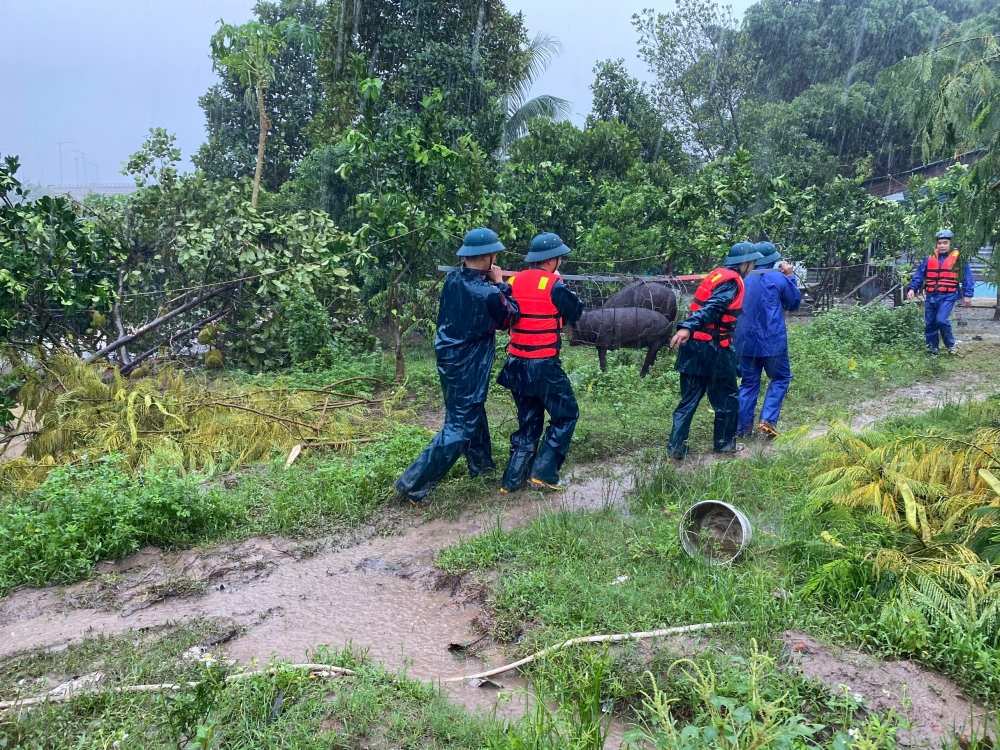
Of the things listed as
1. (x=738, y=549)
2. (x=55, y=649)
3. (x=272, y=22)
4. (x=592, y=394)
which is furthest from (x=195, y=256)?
(x=272, y=22)

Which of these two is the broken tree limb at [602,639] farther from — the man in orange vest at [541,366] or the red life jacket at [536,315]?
the red life jacket at [536,315]

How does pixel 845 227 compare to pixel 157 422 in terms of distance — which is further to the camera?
pixel 845 227

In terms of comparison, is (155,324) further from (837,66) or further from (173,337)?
(837,66)

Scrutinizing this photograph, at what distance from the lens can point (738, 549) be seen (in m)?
4.13

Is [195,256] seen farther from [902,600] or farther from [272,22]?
[272,22]

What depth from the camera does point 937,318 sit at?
10250 mm

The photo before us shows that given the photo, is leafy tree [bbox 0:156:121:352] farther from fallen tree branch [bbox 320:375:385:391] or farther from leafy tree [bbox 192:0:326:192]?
leafy tree [bbox 192:0:326:192]

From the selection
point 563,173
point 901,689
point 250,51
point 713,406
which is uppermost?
point 250,51

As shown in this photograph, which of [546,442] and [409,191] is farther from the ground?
[409,191]

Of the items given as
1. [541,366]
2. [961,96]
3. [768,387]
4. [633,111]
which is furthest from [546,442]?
[633,111]

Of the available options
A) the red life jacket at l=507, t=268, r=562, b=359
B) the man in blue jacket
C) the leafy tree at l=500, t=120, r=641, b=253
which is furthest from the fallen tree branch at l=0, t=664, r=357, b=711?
the leafy tree at l=500, t=120, r=641, b=253

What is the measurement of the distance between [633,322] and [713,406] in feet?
10.2

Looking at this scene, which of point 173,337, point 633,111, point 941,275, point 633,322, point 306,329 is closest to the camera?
point 173,337

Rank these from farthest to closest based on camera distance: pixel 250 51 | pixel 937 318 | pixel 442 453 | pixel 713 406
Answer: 1. pixel 250 51
2. pixel 937 318
3. pixel 713 406
4. pixel 442 453
